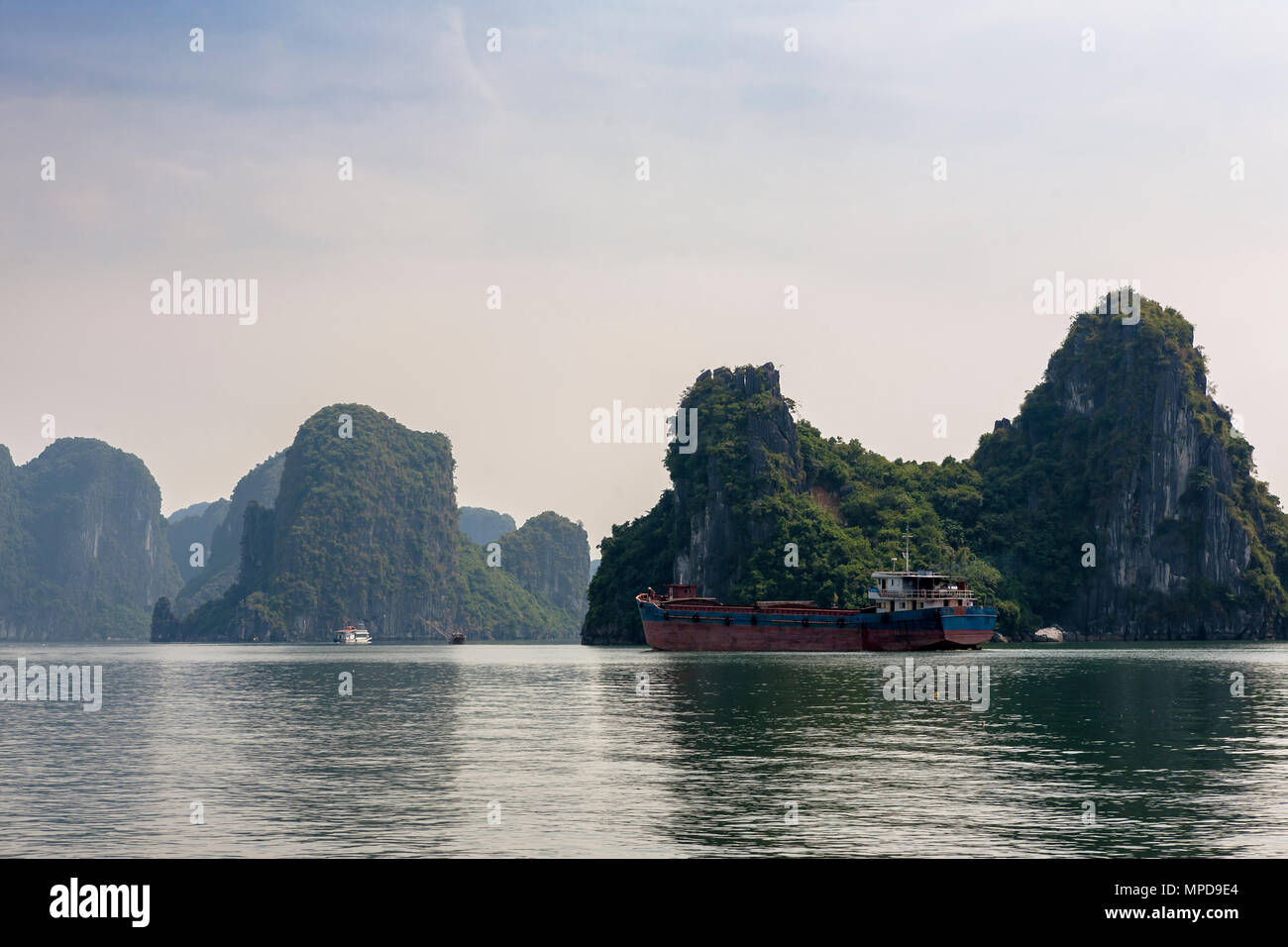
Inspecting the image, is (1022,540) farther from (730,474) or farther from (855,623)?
(855,623)

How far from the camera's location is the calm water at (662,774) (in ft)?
84.0

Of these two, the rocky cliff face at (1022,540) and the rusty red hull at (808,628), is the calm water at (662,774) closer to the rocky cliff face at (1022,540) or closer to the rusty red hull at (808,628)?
the rusty red hull at (808,628)

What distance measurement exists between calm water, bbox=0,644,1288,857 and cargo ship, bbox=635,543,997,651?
5202cm

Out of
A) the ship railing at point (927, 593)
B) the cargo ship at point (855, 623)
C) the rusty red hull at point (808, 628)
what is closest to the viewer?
the rusty red hull at point (808, 628)

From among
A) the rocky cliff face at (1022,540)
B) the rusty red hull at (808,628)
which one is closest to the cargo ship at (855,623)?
the rusty red hull at (808,628)

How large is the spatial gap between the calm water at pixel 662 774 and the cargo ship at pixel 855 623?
2048 inches

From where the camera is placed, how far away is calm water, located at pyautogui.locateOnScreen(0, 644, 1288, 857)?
25.6 m

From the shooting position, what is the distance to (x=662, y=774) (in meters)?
35.2

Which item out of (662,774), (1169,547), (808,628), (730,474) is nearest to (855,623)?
(808,628)

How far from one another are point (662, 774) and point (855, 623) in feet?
307

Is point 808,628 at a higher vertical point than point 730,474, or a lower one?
lower

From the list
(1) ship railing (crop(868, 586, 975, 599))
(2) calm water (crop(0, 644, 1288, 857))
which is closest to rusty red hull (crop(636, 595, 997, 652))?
(1) ship railing (crop(868, 586, 975, 599))
